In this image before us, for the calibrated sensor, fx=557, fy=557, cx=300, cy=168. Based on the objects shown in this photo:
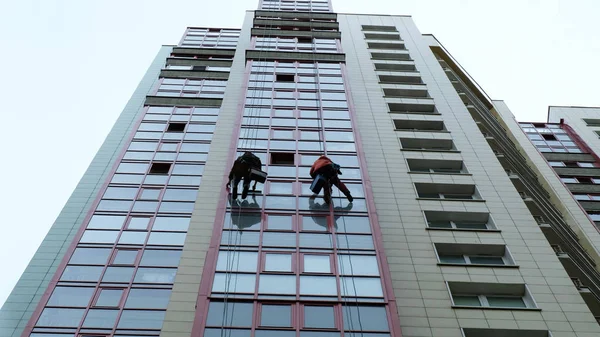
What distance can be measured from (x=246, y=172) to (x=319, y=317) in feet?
21.7

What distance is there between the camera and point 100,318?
1947 cm

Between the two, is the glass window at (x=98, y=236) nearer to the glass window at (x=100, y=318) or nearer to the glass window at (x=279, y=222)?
the glass window at (x=100, y=318)

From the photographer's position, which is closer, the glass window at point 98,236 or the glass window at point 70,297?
the glass window at point 70,297

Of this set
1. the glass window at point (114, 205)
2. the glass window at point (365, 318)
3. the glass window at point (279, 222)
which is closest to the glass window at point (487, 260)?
the glass window at point (365, 318)

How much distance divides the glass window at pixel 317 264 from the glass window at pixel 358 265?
42 centimetres

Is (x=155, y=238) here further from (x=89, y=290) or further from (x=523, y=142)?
(x=523, y=142)

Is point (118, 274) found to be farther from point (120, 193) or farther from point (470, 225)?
point (470, 225)

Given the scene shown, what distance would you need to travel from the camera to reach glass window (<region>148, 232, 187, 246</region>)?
23.5m

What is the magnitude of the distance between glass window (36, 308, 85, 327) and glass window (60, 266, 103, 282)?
5.11 ft

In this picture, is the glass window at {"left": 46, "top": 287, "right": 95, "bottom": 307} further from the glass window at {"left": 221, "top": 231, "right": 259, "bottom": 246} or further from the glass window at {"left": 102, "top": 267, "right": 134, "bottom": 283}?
the glass window at {"left": 221, "top": 231, "right": 259, "bottom": 246}

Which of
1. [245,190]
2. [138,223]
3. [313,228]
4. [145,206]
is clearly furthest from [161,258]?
[313,228]

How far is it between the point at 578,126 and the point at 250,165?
45134mm

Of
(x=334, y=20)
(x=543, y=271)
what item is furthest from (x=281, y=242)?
(x=334, y=20)

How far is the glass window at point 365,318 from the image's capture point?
15461 millimetres
